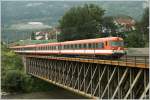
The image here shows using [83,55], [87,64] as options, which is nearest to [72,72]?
[83,55]

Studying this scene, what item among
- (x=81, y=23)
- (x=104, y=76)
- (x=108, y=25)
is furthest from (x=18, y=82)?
(x=108, y=25)

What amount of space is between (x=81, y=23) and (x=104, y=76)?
4382 centimetres

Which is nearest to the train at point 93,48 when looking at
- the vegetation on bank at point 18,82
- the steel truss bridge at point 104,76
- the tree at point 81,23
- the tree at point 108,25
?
the steel truss bridge at point 104,76

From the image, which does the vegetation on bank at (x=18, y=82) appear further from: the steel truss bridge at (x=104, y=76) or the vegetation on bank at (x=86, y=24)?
the vegetation on bank at (x=86, y=24)

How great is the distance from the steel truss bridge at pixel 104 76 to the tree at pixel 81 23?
24969 mm

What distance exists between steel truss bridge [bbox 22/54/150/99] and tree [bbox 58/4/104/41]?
25.0 meters

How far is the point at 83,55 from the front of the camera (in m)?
35.5

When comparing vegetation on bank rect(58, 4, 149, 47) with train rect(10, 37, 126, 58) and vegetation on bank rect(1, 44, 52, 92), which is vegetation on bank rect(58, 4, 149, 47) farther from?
train rect(10, 37, 126, 58)

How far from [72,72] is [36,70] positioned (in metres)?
17.7

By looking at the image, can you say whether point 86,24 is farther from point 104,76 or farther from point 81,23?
point 104,76

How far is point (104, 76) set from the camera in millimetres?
27625

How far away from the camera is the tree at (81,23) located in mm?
69562

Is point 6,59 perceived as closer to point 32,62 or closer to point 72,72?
point 32,62

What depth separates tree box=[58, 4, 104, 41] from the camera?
6956 cm
